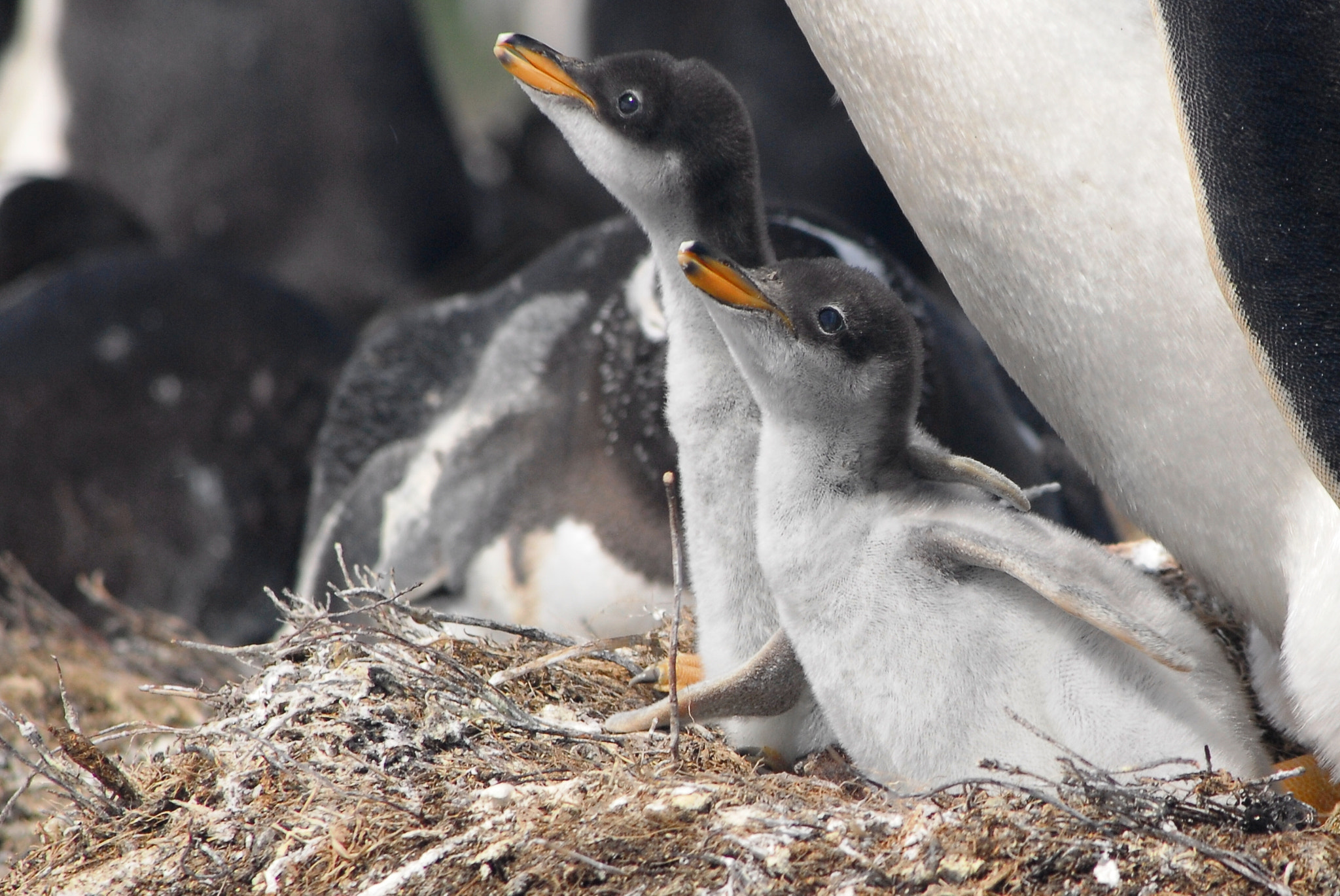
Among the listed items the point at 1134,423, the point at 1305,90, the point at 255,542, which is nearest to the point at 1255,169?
the point at 1305,90

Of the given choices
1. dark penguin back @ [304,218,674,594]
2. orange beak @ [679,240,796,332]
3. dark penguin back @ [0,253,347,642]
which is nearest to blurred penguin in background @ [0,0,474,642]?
dark penguin back @ [0,253,347,642]

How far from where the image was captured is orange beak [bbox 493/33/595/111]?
6.01ft

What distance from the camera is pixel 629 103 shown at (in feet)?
5.98

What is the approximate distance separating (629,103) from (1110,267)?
1.85 feet

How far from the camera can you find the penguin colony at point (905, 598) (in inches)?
62.7

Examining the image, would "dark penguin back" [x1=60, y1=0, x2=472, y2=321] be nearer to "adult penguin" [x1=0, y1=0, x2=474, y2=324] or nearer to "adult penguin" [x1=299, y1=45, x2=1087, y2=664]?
"adult penguin" [x1=0, y1=0, x2=474, y2=324]

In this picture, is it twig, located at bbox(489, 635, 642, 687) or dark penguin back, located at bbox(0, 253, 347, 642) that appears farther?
dark penguin back, located at bbox(0, 253, 347, 642)

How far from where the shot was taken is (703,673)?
1.92m

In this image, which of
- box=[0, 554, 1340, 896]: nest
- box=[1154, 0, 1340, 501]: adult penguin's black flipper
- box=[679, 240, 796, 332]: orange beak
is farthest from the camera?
box=[679, 240, 796, 332]: orange beak

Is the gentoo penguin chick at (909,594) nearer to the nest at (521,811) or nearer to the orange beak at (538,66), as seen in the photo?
the nest at (521,811)

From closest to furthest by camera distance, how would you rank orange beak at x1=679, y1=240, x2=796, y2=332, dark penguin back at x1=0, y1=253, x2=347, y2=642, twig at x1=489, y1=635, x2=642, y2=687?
1. orange beak at x1=679, y1=240, x2=796, y2=332
2. twig at x1=489, y1=635, x2=642, y2=687
3. dark penguin back at x1=0, y1=253, x2=347, y2=642

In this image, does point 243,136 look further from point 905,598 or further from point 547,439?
point 905,598

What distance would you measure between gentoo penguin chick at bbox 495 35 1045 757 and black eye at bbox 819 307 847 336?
25 centimetres

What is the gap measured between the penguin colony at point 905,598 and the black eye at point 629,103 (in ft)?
0.94
